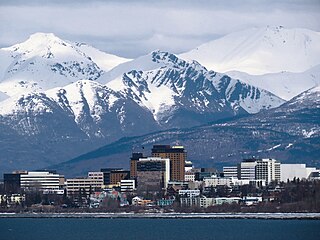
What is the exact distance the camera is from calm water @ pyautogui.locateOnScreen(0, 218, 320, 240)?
135750mm

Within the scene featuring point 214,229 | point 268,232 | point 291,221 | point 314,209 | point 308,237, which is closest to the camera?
point 308,237

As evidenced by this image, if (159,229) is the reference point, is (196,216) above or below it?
above

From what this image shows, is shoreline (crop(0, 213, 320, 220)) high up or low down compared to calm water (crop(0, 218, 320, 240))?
up

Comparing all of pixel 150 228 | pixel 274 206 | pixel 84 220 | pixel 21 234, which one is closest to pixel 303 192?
pixel 274 206

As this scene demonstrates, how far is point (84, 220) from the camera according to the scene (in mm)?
183375

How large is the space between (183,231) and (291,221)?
64.2 ft

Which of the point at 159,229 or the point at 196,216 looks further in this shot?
the point at 196,216

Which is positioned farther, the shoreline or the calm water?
the shoreline

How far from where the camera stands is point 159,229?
151 meters

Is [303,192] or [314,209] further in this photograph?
[303,192]

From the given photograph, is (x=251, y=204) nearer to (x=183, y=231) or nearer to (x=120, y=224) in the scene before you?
(x=120, y=224)

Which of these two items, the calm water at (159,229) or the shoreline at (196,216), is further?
the shoreline at (196,216)

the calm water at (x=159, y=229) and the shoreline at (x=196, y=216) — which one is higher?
the shoreline at (x=196, y=216)

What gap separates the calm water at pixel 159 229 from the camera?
135750 millimetres
